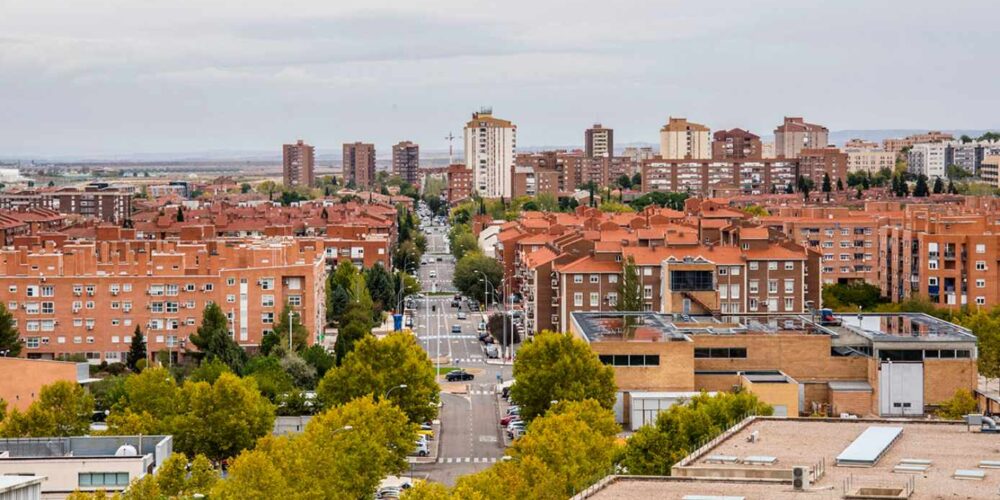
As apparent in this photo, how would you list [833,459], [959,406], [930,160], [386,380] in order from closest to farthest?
1. [833,459]
2. [959,406]
3. [386,380]
4. [930,160]

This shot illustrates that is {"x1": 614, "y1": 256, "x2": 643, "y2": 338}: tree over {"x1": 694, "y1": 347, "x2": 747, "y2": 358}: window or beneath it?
over

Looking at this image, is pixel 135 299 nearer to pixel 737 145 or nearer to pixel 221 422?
pixel 221 422

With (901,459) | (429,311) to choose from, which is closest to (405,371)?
(901,459)

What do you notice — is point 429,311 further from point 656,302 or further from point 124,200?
point 124,200

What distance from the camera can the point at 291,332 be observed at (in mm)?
53312

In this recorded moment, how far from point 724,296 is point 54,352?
66.6 feet

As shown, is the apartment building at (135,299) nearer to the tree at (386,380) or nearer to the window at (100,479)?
the tree at (386,380)

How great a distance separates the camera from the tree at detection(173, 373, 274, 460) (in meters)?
35.8

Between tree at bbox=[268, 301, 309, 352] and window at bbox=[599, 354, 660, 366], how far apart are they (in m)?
14.0

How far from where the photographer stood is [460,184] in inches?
6531

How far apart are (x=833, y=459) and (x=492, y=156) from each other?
13597 cm

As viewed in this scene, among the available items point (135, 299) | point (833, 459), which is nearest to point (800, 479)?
point (833, 459)

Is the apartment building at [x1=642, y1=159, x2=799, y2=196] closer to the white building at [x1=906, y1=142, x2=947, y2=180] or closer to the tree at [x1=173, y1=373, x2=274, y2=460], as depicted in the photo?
the white building at [x1=906, y1=142, x2=947, y2=180]

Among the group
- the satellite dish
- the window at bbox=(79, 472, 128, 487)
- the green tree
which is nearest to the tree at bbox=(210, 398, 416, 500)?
the satellite dish
